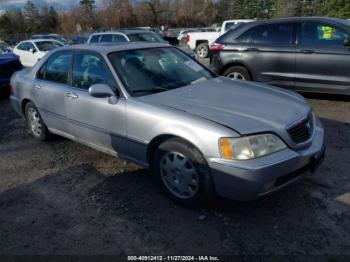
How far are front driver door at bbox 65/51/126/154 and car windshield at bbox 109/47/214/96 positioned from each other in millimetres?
170

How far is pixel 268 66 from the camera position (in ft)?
24.3

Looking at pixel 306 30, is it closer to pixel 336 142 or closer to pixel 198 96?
pixel 336 142

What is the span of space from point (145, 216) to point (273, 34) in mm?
5366

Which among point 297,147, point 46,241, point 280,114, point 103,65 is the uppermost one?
point 103,65

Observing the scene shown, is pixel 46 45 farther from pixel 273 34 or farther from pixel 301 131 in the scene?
pixel 301 131

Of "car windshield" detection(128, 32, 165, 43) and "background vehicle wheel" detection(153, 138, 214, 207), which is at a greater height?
"car windshield" detection(128, 32, 165, 43)

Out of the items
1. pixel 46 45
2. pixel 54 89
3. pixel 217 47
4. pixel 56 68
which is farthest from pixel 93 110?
pixel 46 45

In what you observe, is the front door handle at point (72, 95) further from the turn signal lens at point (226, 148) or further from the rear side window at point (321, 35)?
the rear side window at point (321, 35)

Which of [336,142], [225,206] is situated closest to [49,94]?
[225,206]

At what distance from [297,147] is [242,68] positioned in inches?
184

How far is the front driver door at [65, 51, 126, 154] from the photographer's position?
4030mm

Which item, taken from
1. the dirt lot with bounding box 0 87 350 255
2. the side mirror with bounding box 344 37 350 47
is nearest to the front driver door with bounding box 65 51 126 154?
the dirt lot with bounding box 0 87 350 255

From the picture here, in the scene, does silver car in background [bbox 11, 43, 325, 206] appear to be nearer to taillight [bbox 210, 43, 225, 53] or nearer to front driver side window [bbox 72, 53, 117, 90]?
front driver side window [bbox 72, 53, 117, 90]

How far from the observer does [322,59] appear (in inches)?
269
